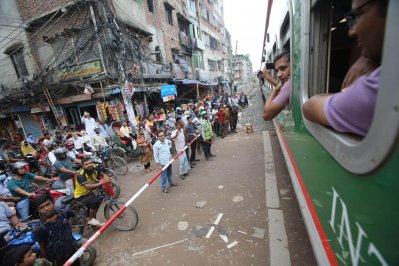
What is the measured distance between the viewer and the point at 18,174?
4922 mm

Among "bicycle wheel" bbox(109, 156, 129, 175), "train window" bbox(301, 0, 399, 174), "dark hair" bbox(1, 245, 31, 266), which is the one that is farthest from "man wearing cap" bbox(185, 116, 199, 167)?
"train window" bbox(301, 0, 399, 174)

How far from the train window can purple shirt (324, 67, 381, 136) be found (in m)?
0.06

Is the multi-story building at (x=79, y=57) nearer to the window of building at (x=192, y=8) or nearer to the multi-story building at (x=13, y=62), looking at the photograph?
the multi-story building at (x=13, y=62)

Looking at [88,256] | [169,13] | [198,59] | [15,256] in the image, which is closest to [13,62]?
[169,13]

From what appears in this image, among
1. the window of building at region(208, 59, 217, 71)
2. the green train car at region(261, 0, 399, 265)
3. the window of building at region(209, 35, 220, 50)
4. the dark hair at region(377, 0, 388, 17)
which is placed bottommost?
the green train car at region(261, 0, 399, 265)

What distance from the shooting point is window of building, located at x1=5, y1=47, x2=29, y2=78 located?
46.8ft

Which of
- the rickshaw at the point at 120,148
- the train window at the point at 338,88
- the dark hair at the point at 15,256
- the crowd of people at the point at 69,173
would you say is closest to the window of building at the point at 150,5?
the crowd of people at the point at 69,173

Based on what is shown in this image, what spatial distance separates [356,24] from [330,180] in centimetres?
93

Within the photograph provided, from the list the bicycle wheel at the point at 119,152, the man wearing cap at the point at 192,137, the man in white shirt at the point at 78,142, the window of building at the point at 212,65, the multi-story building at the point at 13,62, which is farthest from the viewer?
the window of building at the point at 212,65

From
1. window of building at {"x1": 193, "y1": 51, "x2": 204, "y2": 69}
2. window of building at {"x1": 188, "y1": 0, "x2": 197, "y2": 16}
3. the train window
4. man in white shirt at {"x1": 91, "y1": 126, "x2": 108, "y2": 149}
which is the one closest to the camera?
the train window

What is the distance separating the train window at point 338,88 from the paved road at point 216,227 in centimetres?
239

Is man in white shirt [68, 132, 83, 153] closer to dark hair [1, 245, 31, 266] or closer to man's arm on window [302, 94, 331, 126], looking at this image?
dark hair [1, 245, 31, 266]

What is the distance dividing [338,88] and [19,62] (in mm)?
18414

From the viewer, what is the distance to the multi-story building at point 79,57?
1061cm
